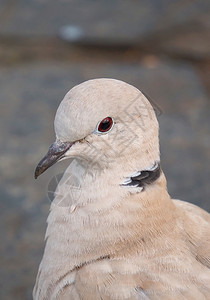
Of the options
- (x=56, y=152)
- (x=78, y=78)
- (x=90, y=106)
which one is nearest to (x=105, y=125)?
(x=90, y=106)

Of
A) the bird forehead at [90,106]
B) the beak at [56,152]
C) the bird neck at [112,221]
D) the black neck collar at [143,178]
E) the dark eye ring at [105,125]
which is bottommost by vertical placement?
the bird neck at [112,221]

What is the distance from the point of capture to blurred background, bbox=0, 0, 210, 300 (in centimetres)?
398

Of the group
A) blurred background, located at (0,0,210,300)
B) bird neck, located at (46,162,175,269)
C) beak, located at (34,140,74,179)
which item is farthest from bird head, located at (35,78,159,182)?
blurred background, located at (0,0,210,300)

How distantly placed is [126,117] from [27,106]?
249 centimetres

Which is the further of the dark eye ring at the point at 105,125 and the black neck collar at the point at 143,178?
the black neck collar at the point at 143,178

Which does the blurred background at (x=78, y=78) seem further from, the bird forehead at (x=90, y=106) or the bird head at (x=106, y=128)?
the bird forehead at (x=90, y=106)

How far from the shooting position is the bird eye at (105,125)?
2.40 meters

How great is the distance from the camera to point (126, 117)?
96.3 inches

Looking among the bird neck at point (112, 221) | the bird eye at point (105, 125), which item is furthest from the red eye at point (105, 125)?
the bird neck at point (112, 221)

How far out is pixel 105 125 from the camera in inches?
95.0

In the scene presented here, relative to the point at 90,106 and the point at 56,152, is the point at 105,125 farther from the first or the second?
the point at 56,152

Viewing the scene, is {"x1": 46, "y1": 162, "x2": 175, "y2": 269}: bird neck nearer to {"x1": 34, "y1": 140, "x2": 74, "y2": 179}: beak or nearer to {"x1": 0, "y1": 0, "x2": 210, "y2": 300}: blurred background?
{"x1": 34, "y1": 140, "x2": 74, "y2": 179}: beak

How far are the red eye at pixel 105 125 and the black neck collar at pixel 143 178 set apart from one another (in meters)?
0.22

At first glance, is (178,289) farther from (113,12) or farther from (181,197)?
(113,12)
